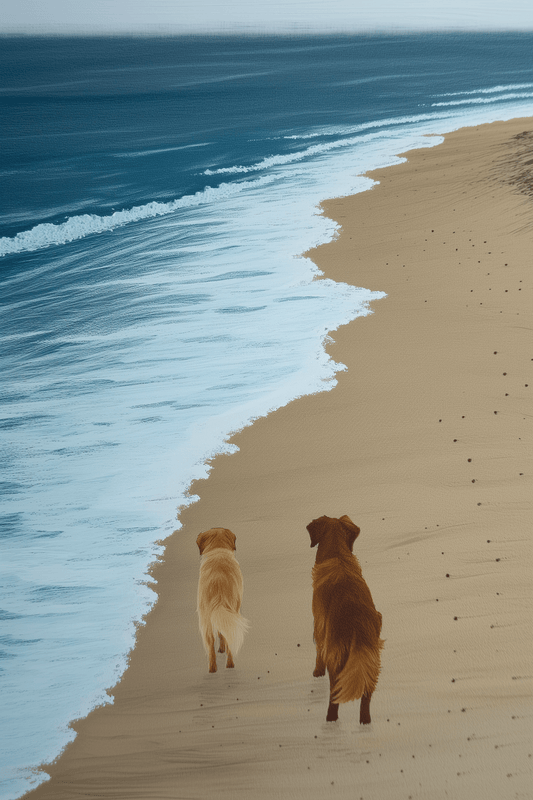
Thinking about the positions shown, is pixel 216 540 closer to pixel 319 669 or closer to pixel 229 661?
pixel 229 661

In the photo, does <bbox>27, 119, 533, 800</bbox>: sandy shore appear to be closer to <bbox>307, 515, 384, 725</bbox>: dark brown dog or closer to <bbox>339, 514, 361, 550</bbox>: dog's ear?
<bbox>307, 515, 384, 725</bbox>: dark brown dog

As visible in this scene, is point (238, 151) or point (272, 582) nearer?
point (272, 582)

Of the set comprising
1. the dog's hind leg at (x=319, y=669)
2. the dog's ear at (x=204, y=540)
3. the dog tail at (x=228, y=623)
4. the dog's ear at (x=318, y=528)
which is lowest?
the dog's hind leg at (x=319, y=669)

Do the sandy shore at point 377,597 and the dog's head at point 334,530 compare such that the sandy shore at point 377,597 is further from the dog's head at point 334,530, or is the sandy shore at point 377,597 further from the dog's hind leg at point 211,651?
the dog's head at point 334,530

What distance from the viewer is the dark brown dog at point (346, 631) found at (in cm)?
271

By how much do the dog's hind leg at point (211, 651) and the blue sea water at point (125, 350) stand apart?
57cm

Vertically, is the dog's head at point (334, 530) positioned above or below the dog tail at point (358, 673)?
above

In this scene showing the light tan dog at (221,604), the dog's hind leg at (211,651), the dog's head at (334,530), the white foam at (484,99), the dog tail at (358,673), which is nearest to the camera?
the dog tail at (358,673)

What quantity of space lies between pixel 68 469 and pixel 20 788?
10.4 ft

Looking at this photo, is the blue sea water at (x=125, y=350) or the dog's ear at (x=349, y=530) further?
the blue sea water at (x=125, y=350)

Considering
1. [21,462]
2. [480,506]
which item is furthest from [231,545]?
[21,462]

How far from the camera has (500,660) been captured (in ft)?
10.4

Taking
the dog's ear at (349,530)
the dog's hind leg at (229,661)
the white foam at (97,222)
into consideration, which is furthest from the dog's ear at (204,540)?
the white foam at (97,222)

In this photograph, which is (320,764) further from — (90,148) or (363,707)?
(90,148)
